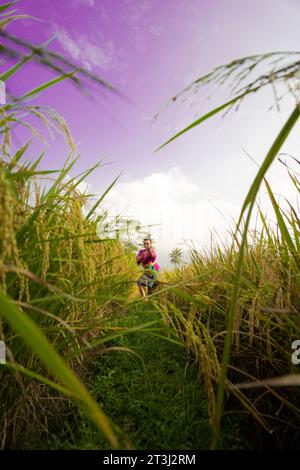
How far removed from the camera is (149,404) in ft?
4.59

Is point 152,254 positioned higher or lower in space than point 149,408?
higher

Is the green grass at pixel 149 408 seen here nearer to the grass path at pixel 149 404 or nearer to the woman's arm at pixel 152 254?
the grass path at pixel 149 404

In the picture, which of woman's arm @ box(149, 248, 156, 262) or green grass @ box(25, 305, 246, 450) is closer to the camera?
green grass @ box(25, 305, 246, 450)

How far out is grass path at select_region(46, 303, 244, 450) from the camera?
1.15m

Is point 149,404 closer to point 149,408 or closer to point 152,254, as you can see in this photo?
point 149,408

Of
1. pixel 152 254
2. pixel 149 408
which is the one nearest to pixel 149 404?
pixel 149 408

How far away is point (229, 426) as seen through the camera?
3.89 ft

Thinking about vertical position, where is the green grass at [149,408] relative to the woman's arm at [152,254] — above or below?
below

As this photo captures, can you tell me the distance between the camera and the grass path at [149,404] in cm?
115

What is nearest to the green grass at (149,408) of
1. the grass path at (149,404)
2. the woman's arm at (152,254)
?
the grass path at (149,404)

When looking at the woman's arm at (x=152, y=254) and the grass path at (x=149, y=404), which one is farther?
the woman's arm at (x=152, y=254)

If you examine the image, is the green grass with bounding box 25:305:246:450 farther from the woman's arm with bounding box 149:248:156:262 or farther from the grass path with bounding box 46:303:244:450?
the woman's arm with bounding box 149:248:156:262

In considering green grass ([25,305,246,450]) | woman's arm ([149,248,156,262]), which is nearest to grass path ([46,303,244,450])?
green grass ([25,305,246,450])
